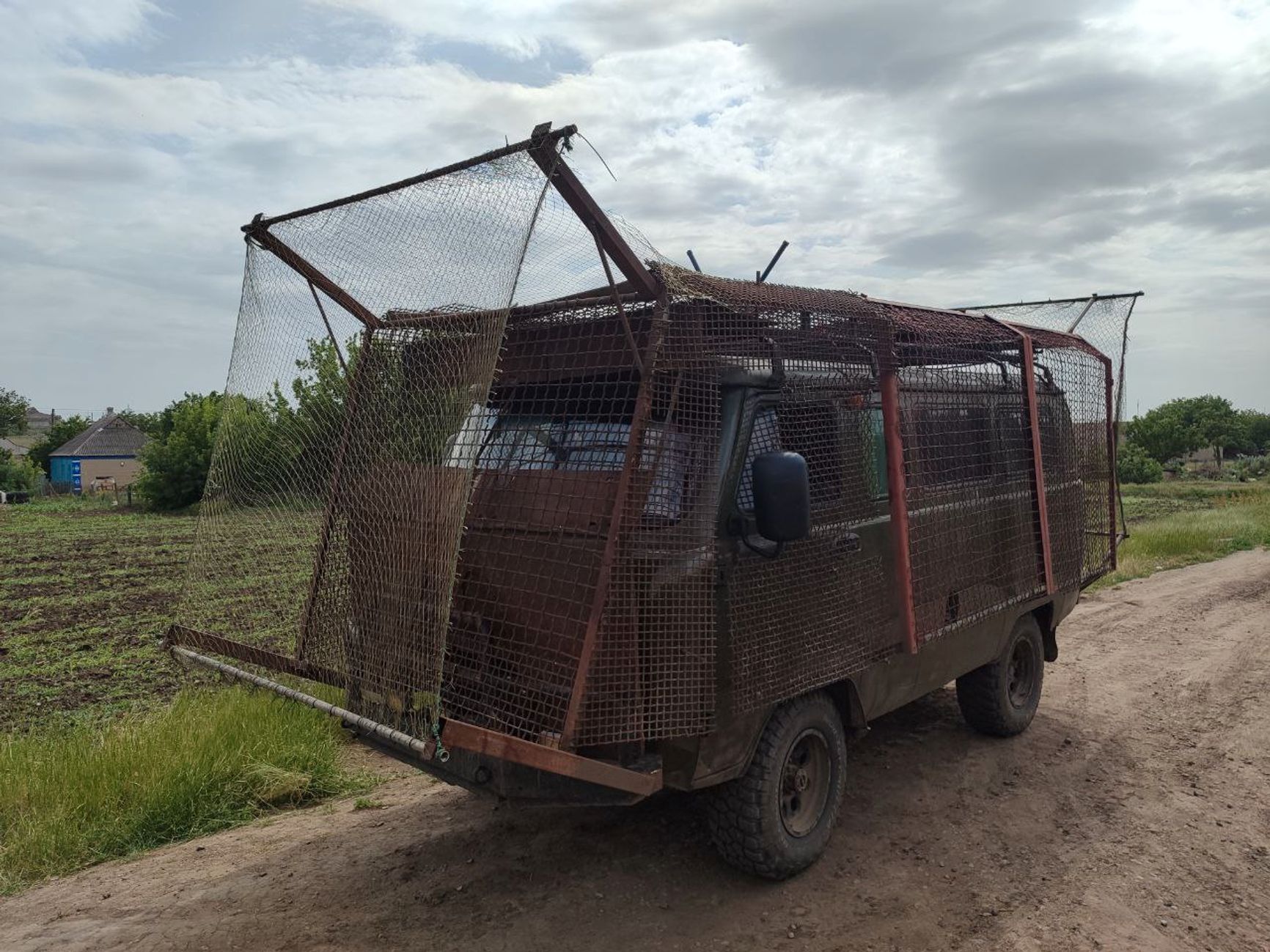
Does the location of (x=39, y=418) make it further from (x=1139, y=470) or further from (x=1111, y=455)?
(x=1111, y=455)

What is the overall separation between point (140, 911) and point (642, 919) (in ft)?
7.33

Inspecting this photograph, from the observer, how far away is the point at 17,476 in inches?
1865

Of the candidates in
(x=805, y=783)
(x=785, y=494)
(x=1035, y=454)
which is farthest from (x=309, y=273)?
(x=1035, y=454)

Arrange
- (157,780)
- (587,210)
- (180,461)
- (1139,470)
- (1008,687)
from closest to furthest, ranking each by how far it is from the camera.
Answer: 1. (587,210)
2. (157,780)
3. (1008,687)
4. (180,461)
5. (1139,470)

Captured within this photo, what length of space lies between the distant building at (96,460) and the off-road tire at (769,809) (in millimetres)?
58988

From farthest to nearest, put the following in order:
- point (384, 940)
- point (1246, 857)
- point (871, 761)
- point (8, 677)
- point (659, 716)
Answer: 1. point (8, 677)
2. point (871, 761)
3. point (1246, 857)
4. point (384, 940)
5. point (659, 716)

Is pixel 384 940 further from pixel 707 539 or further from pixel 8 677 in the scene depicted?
pixel 8 677

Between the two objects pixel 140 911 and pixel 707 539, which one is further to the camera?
pixel 140 911

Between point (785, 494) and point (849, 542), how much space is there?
960 mm

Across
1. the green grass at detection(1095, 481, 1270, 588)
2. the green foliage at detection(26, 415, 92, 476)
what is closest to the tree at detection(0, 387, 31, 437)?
the green foliage at detection(26, 415, 92, 476)

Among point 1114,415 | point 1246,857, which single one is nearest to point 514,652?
point 1246,857

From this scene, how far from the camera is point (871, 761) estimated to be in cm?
566

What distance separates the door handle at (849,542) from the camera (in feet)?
14.0

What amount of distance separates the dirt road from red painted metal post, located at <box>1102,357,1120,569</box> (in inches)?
66.9
